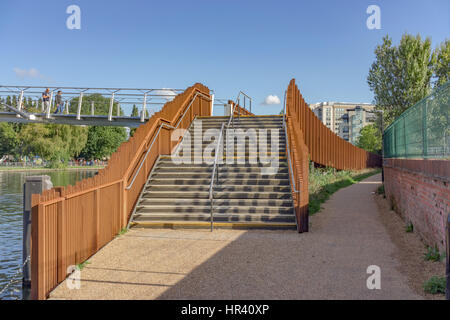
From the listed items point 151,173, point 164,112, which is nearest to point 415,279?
point 151,173

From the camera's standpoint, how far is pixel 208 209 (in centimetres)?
1038

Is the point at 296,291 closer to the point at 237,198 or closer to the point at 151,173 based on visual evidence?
the point at 237,198

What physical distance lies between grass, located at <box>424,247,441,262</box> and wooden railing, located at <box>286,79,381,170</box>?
19.3 ft

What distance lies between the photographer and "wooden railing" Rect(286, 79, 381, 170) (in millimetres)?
16642

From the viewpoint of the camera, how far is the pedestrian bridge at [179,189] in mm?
6070

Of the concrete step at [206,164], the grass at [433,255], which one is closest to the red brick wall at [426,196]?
the grass at [433,255]

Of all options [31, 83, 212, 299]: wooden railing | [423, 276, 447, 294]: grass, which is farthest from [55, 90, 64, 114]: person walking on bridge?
[423, 276, 447, 294]: grass

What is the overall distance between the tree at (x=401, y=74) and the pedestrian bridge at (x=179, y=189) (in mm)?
19437

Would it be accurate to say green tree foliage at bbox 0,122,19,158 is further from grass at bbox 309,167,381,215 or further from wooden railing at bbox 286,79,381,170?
grass at bbox 309,167,381,215

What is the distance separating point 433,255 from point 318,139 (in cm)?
1588

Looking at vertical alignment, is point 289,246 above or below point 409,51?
below

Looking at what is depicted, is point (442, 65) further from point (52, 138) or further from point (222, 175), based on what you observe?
point (52, 138)

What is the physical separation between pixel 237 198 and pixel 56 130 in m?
44.8
